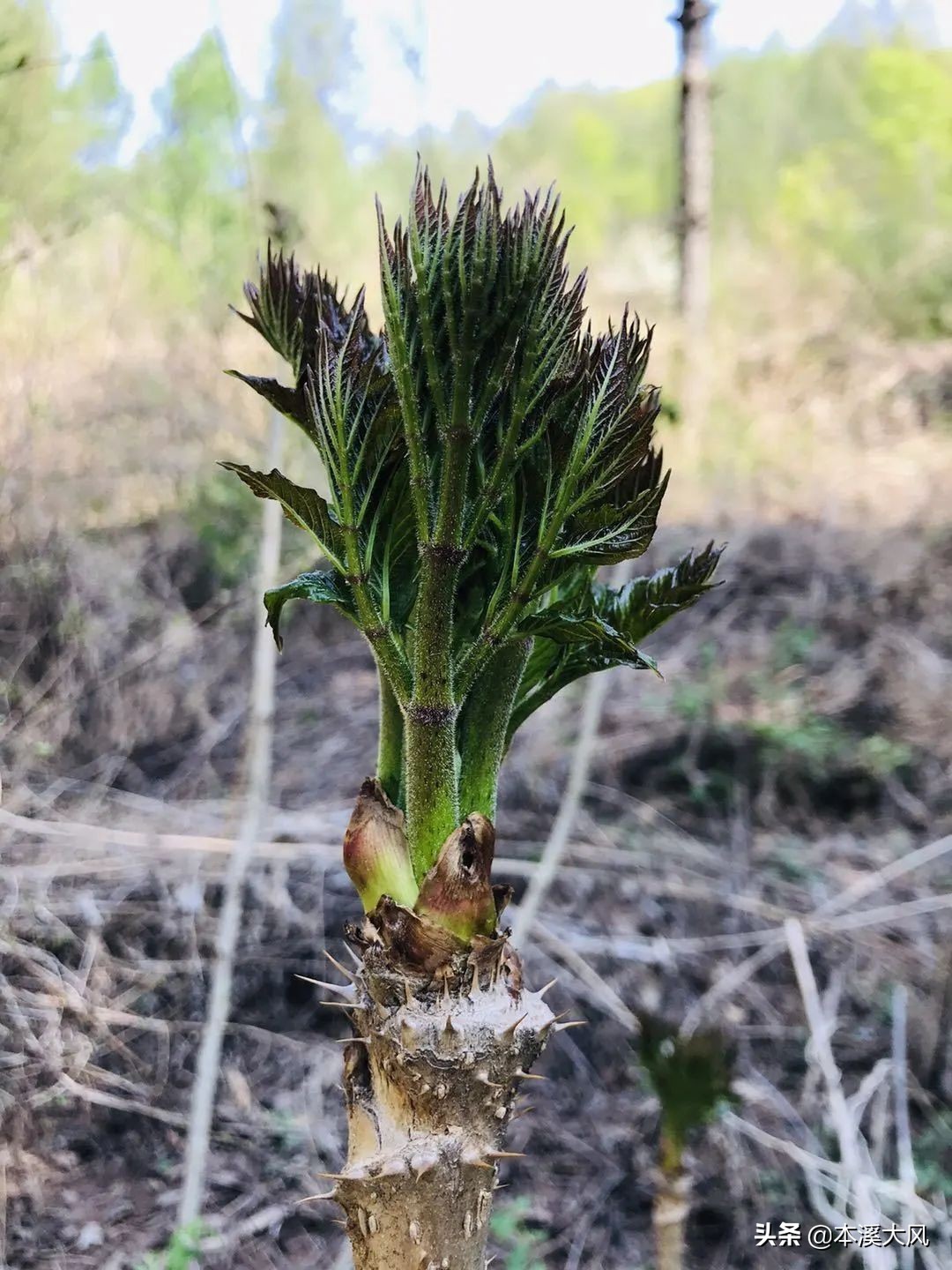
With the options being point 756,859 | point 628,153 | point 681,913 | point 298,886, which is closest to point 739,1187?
point 681,913

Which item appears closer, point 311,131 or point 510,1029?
point 510,1029

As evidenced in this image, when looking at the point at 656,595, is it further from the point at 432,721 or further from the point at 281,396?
the point at 281,396

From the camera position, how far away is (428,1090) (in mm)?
653

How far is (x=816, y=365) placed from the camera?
833 centimetres

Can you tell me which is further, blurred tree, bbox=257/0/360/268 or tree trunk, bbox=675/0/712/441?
tree trunk, bbox=675/0/712/441

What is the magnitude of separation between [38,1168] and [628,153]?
24.2 metres

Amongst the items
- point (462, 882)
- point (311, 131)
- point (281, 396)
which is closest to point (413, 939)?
point (462, 882)

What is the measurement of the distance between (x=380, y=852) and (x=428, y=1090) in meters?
0.18

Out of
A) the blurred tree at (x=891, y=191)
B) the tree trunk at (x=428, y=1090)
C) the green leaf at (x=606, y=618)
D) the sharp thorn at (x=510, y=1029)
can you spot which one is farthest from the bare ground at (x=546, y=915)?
the blurred tree at (x=891, y=191)

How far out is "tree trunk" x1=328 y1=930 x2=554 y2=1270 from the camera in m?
0.65

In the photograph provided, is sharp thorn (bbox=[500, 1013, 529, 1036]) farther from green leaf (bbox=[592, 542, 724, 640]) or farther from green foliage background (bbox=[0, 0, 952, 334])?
green foliage background (bbox=[0, 0, 952, 334])

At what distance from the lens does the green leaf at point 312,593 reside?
0.64 m

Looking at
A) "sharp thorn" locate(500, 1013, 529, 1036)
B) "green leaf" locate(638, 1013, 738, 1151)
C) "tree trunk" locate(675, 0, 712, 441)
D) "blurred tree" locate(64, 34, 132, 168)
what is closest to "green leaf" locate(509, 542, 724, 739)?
"sharp thorn" locate(500, 1013, 529, 1036)

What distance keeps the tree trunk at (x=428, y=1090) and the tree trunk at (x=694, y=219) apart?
601 cm
